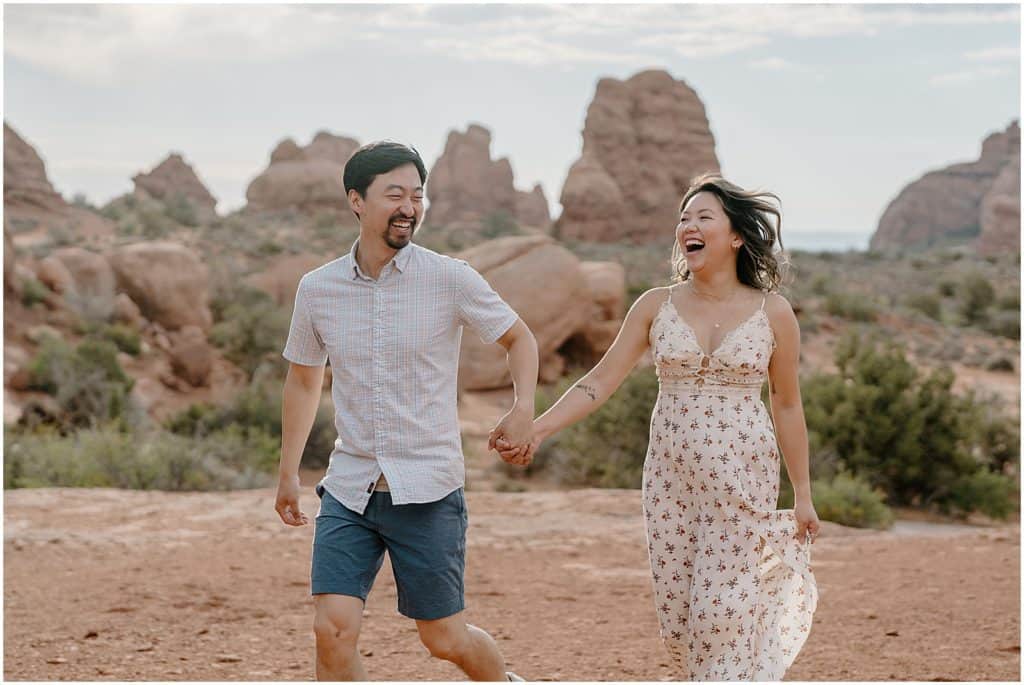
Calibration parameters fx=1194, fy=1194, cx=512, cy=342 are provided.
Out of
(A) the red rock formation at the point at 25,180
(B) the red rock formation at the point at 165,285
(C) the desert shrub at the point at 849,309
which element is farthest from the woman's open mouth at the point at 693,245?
(A) the red rock formation at the point at 25,180

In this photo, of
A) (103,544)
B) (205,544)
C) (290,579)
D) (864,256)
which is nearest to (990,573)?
(290,579)

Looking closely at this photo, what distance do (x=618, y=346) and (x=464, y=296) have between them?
2.57ft

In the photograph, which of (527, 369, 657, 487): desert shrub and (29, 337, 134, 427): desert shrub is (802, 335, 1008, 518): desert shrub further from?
(29, 337, 134, 427): desert shrub

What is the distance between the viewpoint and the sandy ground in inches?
228

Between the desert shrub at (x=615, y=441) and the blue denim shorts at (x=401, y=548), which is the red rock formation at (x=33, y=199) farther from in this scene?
the blue denim shorts at (x=401, y=548)

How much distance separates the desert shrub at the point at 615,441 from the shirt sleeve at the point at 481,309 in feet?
33.3

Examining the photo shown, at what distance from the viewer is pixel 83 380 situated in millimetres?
17125

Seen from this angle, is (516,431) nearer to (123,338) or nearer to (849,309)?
(123,338)

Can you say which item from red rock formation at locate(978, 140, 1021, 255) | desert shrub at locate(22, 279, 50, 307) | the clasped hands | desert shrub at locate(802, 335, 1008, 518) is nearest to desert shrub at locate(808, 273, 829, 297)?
desert shrub at locate(802, 335, 1008, 518)

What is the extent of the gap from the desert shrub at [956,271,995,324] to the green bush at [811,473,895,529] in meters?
24.6

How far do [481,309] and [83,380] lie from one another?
576 inches

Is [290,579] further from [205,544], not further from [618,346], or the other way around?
[618,346]

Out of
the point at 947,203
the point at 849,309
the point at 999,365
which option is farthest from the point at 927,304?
the point at 947,203

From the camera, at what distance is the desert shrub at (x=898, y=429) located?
13.5m
